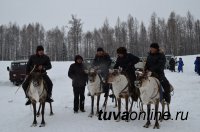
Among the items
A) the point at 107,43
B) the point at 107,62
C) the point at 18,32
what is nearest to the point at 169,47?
the point at 107,43

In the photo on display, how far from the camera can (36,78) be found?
27.9 ft

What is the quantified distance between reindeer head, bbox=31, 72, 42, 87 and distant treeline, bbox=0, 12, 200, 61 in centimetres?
5607

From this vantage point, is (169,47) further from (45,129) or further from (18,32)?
(45,129)

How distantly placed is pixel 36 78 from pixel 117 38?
64.8 meters

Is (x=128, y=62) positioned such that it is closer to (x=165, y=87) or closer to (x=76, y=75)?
(x=165, y=87)

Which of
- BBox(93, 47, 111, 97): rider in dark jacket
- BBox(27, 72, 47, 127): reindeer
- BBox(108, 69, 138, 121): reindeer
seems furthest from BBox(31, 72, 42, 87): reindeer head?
BBox(93, 47, 111, 97): rider in dark jacket

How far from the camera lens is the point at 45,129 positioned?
838cm

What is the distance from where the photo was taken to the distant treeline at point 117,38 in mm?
67125

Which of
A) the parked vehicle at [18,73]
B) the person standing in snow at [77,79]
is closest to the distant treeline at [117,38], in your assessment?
the parked vehicle at [18,73]

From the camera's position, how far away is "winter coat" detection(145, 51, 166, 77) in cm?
845

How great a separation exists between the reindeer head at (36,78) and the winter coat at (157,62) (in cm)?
359

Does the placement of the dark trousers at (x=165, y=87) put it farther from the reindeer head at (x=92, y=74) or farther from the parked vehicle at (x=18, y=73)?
the parked vehicle at (x=18, y=73)

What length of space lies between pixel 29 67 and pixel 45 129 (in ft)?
7.94

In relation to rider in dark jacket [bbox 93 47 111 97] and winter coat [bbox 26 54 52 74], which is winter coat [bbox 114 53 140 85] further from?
winter coat [bbox 26 54 52 74]
